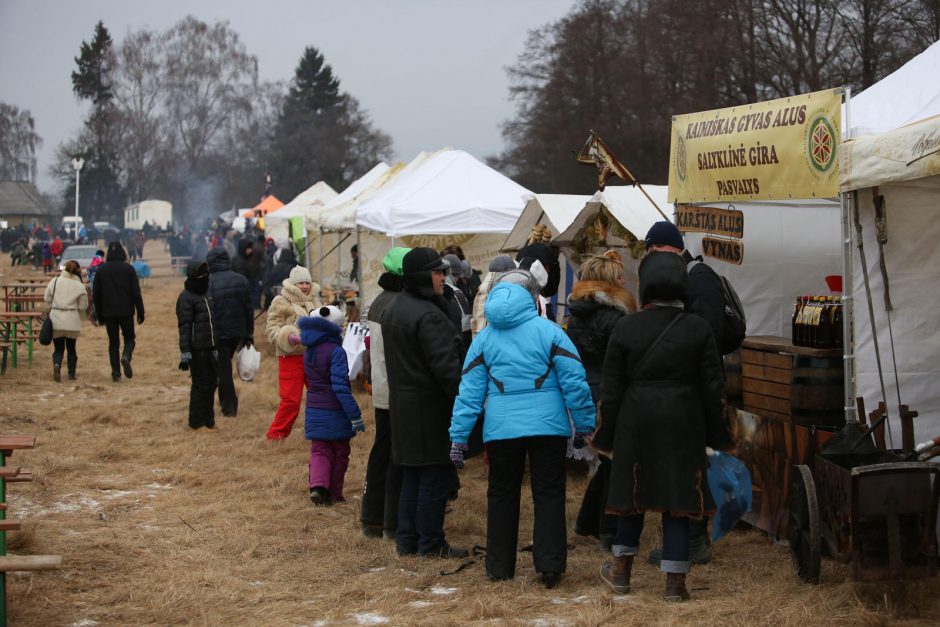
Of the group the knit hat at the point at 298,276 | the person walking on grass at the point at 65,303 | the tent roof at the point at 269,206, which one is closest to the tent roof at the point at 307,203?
the tent roof at the point at 269,206

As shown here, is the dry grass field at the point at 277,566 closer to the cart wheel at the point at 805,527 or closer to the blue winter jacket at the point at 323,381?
the cart wheel at the point at 805,527

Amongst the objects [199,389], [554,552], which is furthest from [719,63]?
[554,552]

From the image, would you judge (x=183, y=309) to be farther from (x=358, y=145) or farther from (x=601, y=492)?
(x=358, y=145)

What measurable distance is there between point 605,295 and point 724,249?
173cm

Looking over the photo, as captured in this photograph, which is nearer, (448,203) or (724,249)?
(724,249)

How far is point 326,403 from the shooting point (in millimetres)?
7676

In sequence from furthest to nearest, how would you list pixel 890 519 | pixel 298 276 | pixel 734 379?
pixel 298 276, pixel 734 379, pixel 890 519

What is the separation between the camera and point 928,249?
5.82 meters

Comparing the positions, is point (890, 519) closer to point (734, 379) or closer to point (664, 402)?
point (664, 402)

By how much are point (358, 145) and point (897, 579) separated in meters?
65.5

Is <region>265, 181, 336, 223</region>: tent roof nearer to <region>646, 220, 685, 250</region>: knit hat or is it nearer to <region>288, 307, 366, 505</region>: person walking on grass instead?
<region>288, 307, 366, 505</region>: person walking on grass

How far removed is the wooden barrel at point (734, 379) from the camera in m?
7.25

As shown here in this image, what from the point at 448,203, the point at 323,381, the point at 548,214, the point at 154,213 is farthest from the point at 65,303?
the point at 154,213

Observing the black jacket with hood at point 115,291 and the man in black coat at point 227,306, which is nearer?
the man in black coat at point 227,306
